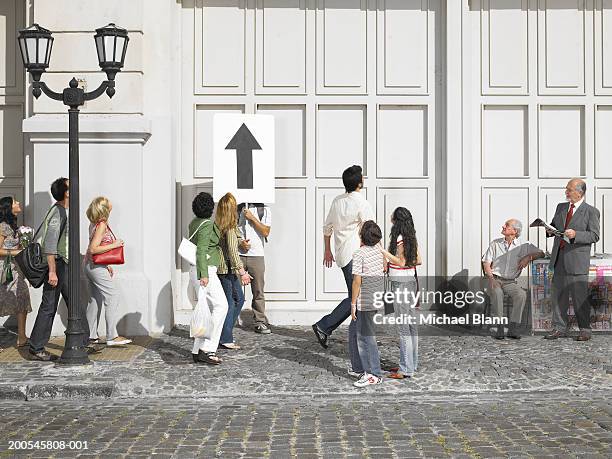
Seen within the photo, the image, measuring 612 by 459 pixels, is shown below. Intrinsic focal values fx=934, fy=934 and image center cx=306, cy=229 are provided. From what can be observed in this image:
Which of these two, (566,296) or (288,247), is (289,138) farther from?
(566,296)

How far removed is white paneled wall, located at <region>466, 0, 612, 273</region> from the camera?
1235cm

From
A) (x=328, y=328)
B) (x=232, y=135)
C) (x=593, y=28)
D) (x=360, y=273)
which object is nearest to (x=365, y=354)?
(x=360, y=273)

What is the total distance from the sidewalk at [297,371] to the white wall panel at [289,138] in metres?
2.53

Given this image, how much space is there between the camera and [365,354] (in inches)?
346

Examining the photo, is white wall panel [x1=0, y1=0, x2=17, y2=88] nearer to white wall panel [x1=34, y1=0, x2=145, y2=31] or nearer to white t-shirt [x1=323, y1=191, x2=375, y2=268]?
white wall panel [x1=34, y1=0, x2=145, y2=31]

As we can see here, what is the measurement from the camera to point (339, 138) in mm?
12383

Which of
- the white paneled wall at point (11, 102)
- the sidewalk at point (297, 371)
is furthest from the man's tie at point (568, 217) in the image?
the white paneled wall at point (11, 102)

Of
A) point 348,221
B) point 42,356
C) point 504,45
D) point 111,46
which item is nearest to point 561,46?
point 504,45

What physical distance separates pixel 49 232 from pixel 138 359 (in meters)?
1.63

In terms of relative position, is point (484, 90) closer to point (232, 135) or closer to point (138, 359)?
point (232, 135)

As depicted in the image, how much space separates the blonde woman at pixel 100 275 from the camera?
10125 millimetres

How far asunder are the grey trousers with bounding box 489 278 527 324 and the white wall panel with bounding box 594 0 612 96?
122 inches

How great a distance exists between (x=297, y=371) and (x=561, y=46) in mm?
6035

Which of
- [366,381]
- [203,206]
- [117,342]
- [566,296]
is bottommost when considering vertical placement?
[366,381]
